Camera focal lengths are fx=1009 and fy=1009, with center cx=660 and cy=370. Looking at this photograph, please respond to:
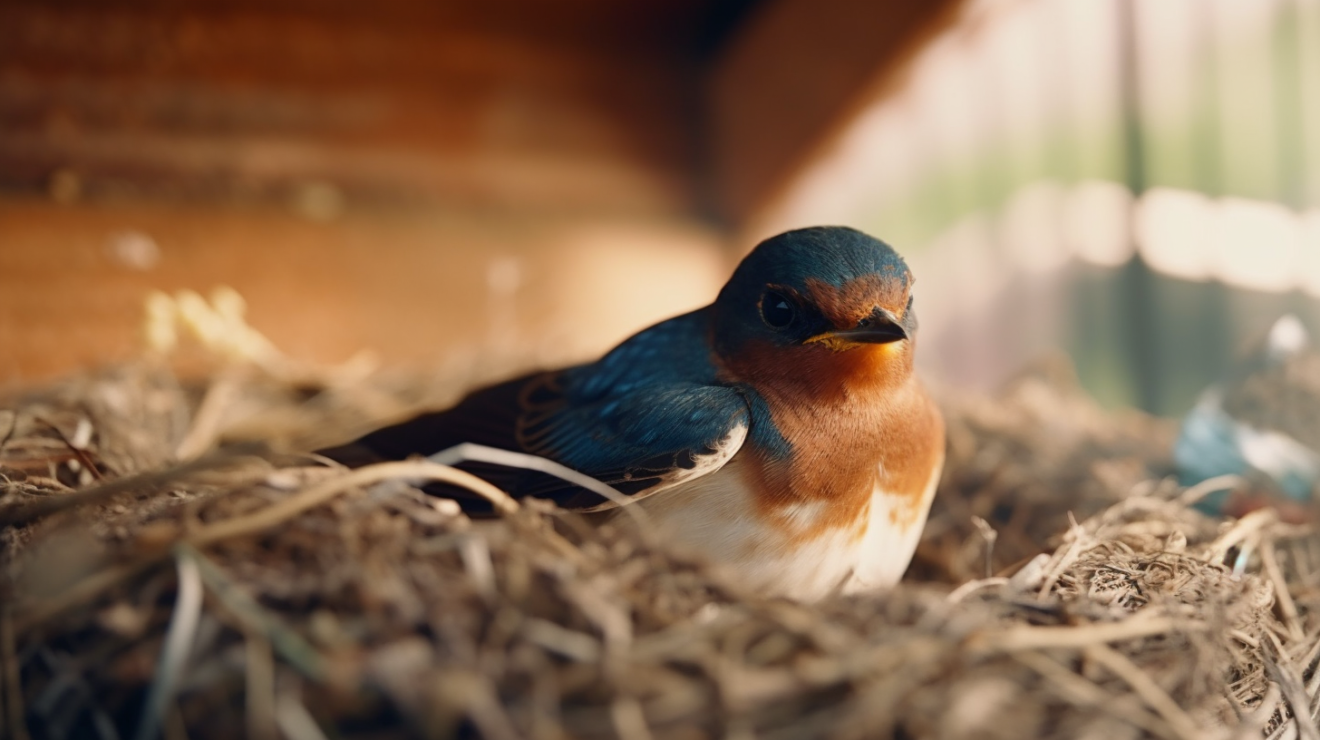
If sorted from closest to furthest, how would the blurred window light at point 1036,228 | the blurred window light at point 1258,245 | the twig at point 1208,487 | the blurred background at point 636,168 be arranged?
the twig at point 1208,487 < the blurred window light at point 1258,245 < the blurred background at point 636,168 < the blurred window light at point 1036,228

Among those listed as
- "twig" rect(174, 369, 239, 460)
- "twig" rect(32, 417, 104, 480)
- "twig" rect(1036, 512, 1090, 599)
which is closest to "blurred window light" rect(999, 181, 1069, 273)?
"twig" rect(1036, 512, 1090, 599)

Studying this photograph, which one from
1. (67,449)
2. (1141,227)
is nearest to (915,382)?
(67,449)

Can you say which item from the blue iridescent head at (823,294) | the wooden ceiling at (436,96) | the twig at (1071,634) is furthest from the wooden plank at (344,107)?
the twig at (1071,634)

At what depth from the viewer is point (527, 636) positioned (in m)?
0.88

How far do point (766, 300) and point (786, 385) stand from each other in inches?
5.6

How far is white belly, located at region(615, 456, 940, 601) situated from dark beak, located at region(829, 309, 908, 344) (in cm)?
24

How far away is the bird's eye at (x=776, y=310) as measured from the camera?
1524 millimetres

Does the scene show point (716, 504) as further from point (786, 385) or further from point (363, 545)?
point (363, 545)

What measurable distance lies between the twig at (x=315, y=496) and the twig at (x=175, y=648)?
48 mm

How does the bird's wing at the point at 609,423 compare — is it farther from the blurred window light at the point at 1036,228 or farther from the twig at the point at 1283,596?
the blurred window light at the point at 1036,228

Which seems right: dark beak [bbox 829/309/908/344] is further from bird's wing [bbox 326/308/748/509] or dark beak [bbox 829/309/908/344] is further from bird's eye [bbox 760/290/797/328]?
bird's wing [bbox 326/308/748/509]

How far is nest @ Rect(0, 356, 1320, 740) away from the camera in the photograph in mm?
842

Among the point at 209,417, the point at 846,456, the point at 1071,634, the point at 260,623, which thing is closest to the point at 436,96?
the point at 209,417

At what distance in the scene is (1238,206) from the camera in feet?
8.41
